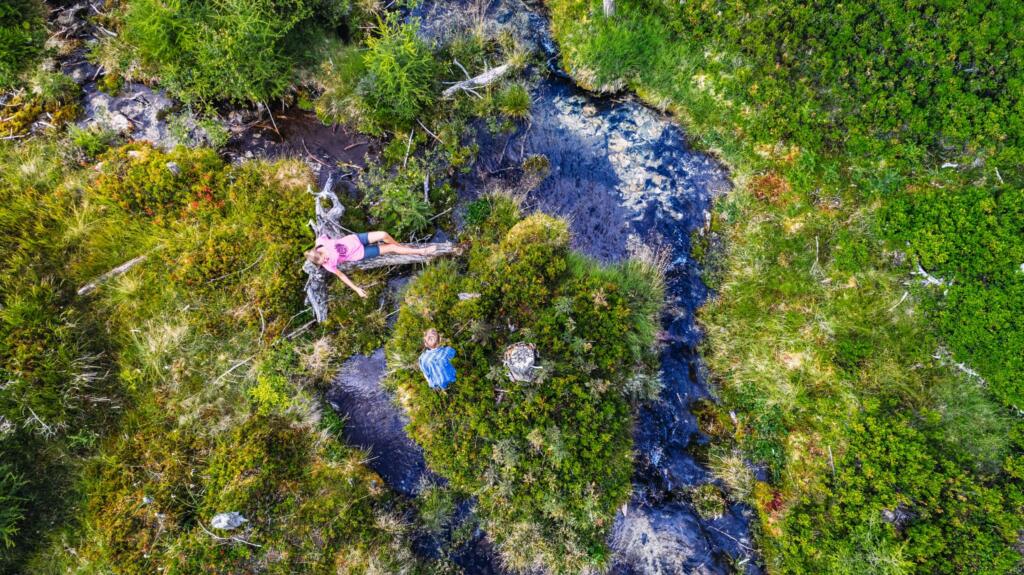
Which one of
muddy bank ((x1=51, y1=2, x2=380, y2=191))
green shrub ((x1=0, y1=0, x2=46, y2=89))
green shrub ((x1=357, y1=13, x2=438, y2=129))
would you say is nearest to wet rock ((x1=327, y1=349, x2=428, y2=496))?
muddy bank ((x1=51, y1=2, x2=380, y2=191))

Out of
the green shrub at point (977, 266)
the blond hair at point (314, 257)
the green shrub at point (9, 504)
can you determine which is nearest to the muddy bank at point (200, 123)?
the blond hair at point (314, 257)

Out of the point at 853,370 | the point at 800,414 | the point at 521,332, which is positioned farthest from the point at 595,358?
the point at 853,370

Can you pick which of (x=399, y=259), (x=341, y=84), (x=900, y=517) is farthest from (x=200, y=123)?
(x=900, y=517)

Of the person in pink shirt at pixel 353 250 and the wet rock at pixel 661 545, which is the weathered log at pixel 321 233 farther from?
the wet rock at pixel 661 545

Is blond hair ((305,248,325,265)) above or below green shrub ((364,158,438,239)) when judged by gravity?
below

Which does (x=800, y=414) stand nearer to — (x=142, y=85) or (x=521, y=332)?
(x=521, y=332)

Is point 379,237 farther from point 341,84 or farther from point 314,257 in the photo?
point 341,84

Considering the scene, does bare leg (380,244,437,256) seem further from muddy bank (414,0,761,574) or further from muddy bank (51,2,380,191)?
muddy bank (51,2,380,191)
